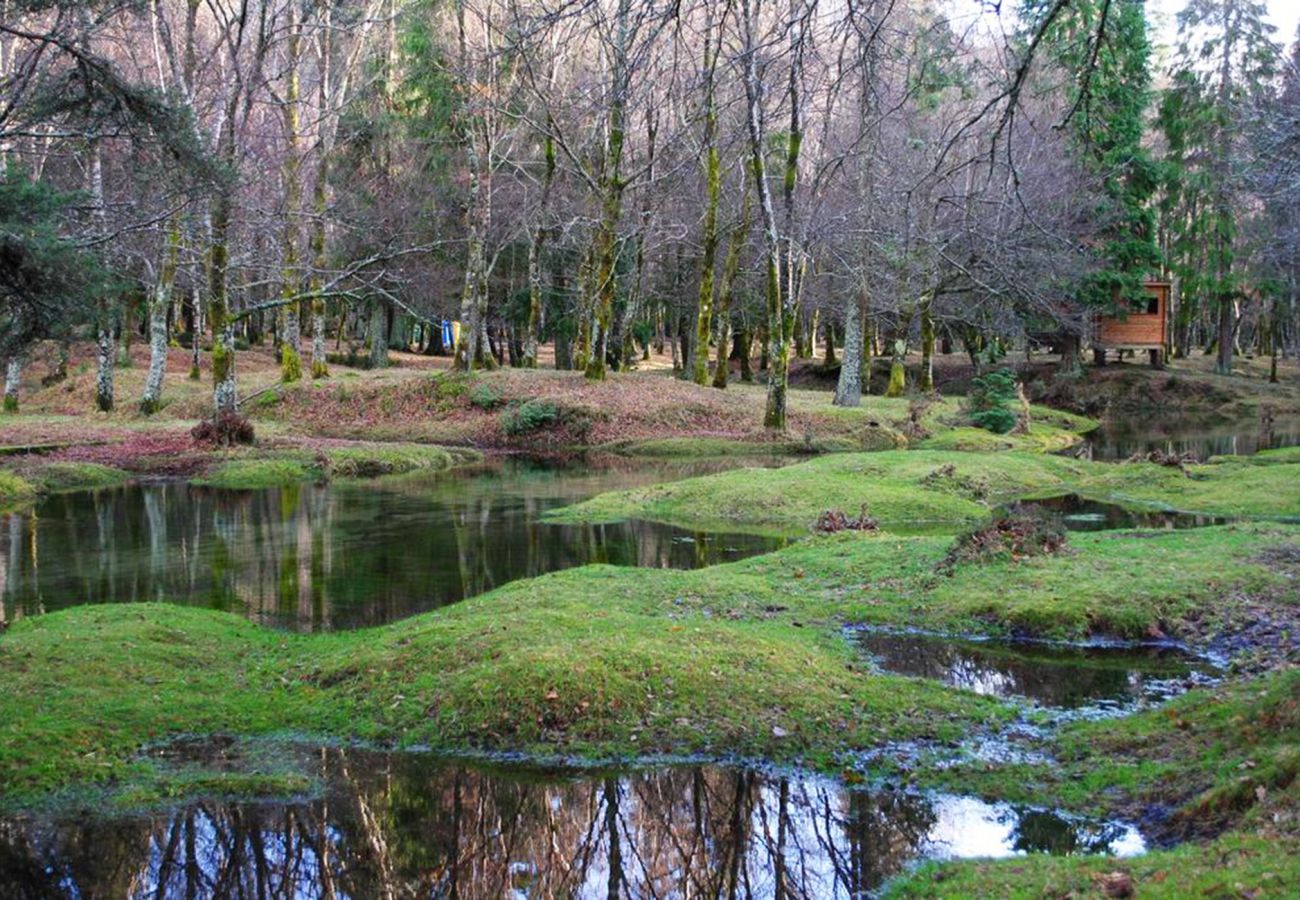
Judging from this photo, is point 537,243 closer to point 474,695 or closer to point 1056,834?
point 474,695

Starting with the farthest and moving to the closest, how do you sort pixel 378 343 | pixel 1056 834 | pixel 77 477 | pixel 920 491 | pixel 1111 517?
pixel 378 343, pixel 77 477, pixel 920 491, pixel 1111 517, pixel 1056 834

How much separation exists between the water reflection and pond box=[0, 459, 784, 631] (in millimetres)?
5611

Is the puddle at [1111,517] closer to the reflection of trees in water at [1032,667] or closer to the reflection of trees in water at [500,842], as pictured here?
the reflection of trees in water at [1032,667]

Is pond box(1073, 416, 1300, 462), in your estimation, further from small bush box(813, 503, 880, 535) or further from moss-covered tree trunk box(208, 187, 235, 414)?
moss-covered tree trunk box(208, 187, 235, 414)

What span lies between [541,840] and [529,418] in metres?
28.4

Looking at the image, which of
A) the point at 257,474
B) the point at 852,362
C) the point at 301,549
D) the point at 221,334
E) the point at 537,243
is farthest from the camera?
the point at 537,243

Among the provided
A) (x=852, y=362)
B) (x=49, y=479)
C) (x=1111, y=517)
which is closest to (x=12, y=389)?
(x=49, y=479)

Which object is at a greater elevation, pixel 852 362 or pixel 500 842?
pixel 852 362

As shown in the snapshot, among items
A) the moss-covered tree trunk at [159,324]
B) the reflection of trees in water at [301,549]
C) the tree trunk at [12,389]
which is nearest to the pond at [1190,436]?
the reflection of trees in water at [301,549]

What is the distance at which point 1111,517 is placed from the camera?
19719mm

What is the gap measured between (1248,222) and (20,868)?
208 feet

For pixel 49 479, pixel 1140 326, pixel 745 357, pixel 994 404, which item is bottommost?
pixel 49 479

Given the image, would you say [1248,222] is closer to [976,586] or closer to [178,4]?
[178,4]

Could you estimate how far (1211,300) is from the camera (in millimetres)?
61375
